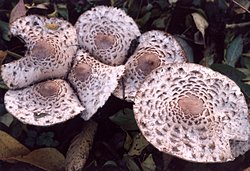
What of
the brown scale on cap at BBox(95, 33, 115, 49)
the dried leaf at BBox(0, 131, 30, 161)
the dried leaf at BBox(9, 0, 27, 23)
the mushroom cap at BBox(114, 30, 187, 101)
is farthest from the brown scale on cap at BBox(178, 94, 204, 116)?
the dried leaf at BBox(9, 0, 27, 23)

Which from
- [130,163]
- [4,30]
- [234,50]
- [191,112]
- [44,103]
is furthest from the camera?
[4,30]

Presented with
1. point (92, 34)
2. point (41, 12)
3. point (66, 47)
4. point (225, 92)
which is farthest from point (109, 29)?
point (225, 92)

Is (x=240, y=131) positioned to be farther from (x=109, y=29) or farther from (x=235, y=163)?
(x=109, y=29)

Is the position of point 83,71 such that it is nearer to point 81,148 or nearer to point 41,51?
point 41,51

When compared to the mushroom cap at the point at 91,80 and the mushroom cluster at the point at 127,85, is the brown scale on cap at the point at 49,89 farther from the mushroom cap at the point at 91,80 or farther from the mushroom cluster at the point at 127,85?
the mushroom cap at the point at 91,80

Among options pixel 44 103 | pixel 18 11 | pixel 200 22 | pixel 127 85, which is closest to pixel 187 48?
pixel 200 22

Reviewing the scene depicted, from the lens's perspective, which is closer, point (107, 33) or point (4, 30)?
point (107, 33)

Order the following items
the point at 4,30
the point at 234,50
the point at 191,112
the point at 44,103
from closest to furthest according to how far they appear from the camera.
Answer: the point at 191,112 < the point at 44,103 < the point at 234,50 < the point at 4,30

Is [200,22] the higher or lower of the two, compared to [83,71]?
higher
